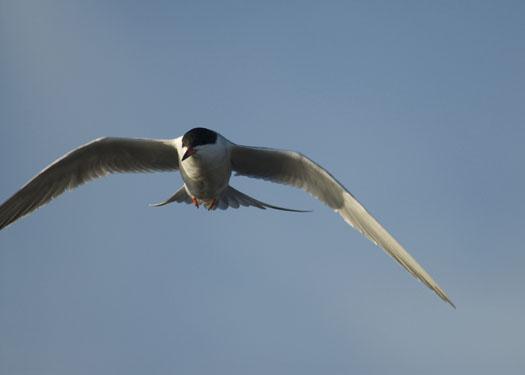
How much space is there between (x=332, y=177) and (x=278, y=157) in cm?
87

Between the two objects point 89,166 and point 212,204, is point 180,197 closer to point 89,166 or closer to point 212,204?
point 212,204

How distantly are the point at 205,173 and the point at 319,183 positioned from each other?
1.71m

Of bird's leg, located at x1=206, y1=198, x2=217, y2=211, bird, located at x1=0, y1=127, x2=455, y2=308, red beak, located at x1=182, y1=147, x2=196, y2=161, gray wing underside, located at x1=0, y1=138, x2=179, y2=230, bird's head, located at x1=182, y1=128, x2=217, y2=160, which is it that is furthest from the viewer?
bird's leg, located at x1=206, y1=198, x2=217, y2=211

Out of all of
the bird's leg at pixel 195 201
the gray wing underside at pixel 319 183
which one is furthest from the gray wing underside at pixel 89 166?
the gray wing underside at pixel 319 183

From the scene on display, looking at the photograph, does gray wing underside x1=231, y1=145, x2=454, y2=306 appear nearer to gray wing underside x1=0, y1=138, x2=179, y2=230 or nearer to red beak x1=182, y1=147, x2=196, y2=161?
red beak x1=182, y1=147, x2=196, y2=161

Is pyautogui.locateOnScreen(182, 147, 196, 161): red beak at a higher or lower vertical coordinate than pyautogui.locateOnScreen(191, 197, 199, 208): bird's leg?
higher

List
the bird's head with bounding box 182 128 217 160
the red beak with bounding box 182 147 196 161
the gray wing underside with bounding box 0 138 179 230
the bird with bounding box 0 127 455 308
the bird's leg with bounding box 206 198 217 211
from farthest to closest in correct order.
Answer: the bird's leg with bounding box 206 198 217 211 → the gray wing underside with bounding box 0 138 179 230 → the bird with bounding box 0 127 455 308 → the bird's head with bounding box 182 128 217 160 → the red beak with bounding box 182 147 196 161

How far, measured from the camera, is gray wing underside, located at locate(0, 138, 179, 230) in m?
9.06

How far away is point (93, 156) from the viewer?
9.51 m

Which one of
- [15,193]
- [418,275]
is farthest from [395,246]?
[15,193]

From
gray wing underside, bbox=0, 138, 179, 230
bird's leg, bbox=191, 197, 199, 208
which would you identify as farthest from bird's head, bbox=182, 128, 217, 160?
bird's leg, bbox=191, 197, 199, 208

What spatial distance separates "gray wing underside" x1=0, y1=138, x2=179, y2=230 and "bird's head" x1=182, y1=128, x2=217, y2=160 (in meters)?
0.78

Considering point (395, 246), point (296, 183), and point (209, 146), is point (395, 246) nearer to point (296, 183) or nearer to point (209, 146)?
point (296, 183)

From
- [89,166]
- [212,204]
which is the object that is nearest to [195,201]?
[212,204]
